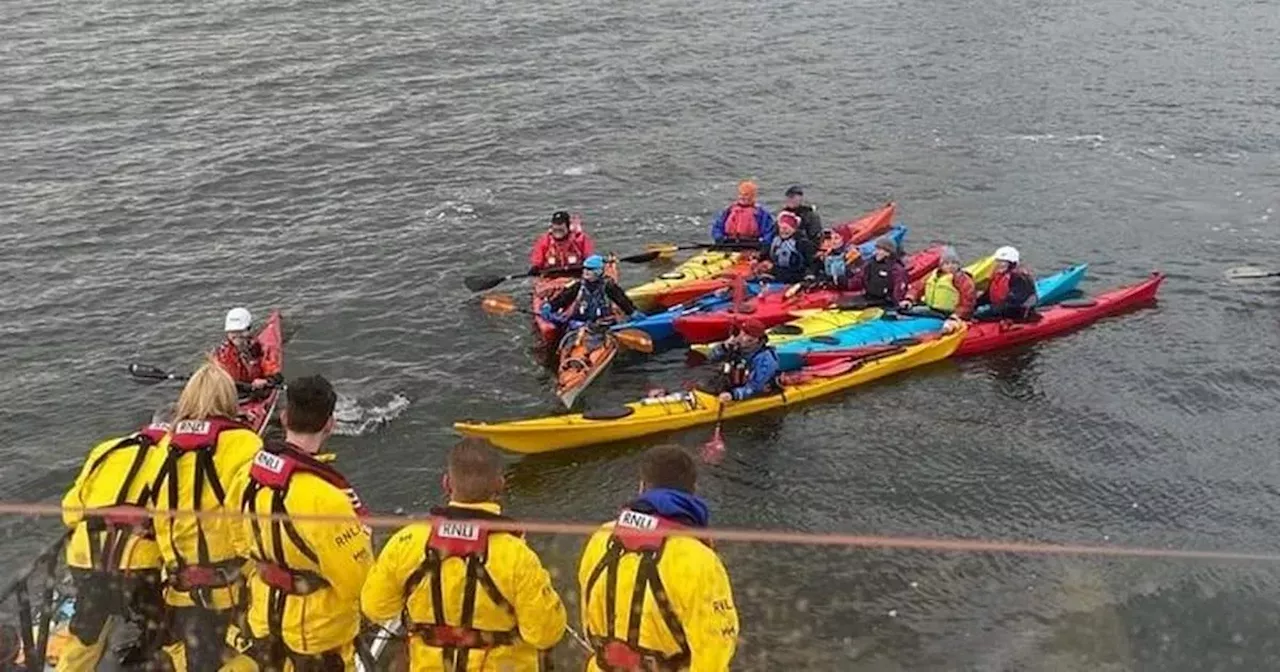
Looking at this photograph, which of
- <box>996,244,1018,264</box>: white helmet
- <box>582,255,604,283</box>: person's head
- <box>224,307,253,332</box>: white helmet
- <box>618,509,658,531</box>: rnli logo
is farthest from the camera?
<box>996,244,1018,264</box>: white helmet

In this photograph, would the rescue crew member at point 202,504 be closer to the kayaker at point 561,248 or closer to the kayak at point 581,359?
the kayak at point 581,359

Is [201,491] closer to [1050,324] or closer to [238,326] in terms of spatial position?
[238,326]

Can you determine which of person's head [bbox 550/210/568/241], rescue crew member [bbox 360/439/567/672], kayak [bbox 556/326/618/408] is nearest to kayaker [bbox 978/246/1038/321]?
kayak [bbox 556/326/618/408]

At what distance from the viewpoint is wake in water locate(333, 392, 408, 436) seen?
12.3m

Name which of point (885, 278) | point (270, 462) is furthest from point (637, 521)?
point (885, 278)

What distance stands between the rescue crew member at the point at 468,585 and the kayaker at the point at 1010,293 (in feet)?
34.5

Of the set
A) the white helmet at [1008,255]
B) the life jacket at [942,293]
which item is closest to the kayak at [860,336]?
the life jacket at [942,293]

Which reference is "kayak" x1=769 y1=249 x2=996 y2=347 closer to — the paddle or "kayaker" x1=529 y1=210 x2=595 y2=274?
the paddle

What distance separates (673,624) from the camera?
462 cm

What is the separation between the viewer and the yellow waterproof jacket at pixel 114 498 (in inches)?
205

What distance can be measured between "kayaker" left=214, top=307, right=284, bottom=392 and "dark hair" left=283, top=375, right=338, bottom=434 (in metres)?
6.74

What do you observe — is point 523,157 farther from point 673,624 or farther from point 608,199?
point 673,624

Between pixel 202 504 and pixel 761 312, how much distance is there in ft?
32.7

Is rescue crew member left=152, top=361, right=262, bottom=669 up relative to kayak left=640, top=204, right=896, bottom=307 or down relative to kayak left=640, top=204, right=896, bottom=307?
up
